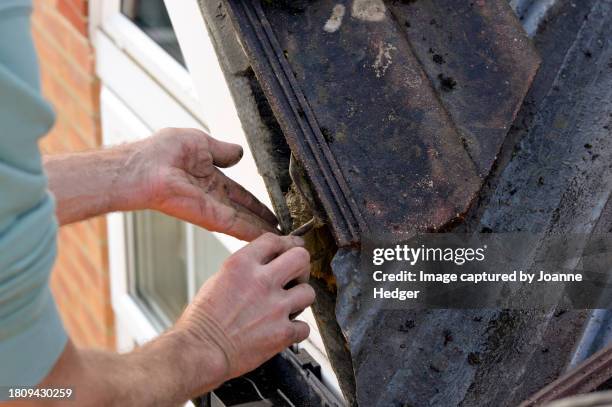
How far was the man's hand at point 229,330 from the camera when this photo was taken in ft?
4.66

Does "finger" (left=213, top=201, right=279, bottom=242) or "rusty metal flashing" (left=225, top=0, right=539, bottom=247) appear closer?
"rusty metal flashing" (left=225, top=0, right=539, bottom=247)

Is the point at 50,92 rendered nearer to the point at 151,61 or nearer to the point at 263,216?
the point at 151,61

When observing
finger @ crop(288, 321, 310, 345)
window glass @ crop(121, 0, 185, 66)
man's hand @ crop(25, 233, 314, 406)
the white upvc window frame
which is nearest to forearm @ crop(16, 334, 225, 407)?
man's hand @ crop(25, 233, 314, 406)

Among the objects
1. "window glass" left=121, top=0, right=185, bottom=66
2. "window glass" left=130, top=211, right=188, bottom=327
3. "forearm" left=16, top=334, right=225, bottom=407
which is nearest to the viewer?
"forearm" left=16, top=334, right=225, bottom=407

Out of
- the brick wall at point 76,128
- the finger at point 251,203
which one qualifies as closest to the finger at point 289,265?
the finger at point 251,203

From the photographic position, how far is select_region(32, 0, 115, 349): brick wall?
3951 millimetres

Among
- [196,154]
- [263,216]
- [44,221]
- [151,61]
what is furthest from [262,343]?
[151,61]

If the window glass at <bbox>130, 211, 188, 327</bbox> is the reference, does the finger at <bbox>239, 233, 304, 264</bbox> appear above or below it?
above

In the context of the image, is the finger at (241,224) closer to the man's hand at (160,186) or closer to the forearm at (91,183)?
the man's hand at (160,186)

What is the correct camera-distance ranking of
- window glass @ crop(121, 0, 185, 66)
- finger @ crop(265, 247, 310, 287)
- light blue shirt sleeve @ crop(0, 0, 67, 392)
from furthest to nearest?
1. window glass @ crop(121, 0, 185, 66)
2. finger @ crop(265, 247, 310, 287)
3. light blue shirt sleeve @ crop(0, 0, 67, 392)

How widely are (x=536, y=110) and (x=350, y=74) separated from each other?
39 centimetres

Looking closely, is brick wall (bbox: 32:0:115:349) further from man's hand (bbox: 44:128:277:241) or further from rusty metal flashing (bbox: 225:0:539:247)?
rusty metal flashing (bbox: 225:0:539:247)

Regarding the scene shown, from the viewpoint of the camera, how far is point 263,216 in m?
1.78

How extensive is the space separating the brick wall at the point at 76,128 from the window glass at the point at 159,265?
0.22 m
